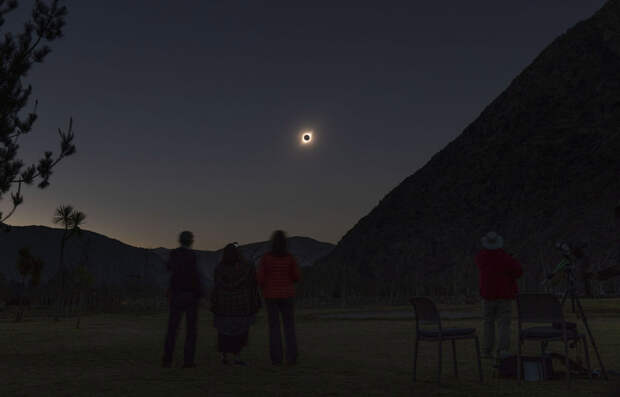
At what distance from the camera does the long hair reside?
8648 millimetres

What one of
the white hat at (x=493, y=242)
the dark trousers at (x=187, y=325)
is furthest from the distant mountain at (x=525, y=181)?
the dark trousers at (x=187, y=325)

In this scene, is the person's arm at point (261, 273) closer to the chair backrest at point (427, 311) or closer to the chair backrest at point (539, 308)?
the chair backrest at point (427, 311)

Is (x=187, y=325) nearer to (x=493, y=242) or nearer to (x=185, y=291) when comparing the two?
(x=185, y=291)

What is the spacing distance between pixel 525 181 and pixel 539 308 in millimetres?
76703

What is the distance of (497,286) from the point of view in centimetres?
879

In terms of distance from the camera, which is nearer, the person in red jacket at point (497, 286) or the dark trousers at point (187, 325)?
the dark trousers at point (187, 325)

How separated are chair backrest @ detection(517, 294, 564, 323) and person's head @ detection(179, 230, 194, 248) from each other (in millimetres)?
4222

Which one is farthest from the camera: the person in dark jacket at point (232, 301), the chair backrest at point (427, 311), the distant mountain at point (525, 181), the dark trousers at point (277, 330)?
the distant mountain at point (525, 181)

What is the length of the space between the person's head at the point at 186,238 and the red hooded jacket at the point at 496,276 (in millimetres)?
3953

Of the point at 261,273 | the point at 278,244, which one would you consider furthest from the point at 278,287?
the point at 278,244

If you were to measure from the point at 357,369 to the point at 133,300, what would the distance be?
3100 centimetres

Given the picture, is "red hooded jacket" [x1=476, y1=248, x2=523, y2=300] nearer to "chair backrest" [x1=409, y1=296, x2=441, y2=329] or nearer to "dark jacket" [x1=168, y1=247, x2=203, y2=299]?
"chair backrest" [x1=409, y1=296, x2=441, y2=329]

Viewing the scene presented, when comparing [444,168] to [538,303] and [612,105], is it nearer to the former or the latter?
[612,105]

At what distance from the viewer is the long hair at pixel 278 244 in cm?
865
